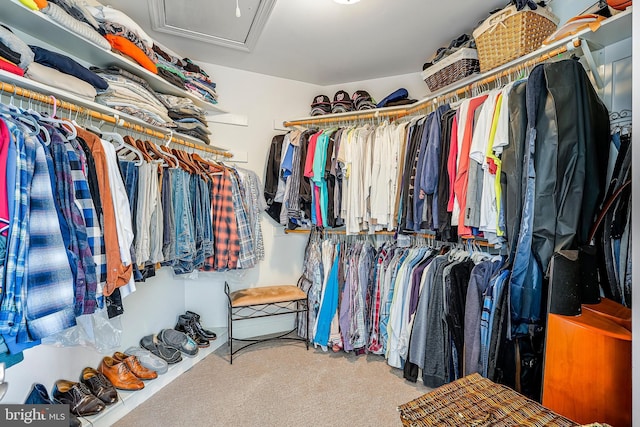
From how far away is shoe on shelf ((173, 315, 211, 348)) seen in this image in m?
2.42

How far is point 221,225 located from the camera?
2203 millimetres

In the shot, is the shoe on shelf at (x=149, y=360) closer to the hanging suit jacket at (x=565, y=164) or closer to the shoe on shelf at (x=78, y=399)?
the shoe on shelf at (x=78, y=399)

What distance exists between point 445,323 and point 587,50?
1.50 m

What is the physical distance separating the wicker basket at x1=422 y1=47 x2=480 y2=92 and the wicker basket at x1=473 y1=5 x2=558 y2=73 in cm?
15

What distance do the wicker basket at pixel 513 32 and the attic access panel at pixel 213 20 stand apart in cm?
121

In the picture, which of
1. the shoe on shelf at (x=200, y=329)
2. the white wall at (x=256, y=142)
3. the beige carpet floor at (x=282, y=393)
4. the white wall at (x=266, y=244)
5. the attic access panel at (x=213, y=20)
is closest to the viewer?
the beige carpet floor at (x=282, y=393)

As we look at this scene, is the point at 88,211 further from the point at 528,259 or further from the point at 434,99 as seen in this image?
the point at 434,99

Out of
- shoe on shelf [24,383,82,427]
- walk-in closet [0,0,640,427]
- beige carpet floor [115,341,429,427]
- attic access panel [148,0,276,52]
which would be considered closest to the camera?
walk-in closet [0,0,640,427]

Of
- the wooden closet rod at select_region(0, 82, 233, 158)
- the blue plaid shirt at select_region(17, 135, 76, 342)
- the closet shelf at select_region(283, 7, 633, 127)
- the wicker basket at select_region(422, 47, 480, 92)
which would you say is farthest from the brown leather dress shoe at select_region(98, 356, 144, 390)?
the wicker basket at select_region(422, 47, 480, 92)

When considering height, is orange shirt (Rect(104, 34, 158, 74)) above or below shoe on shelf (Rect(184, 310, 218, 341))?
above

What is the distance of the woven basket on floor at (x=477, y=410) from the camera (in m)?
0.88

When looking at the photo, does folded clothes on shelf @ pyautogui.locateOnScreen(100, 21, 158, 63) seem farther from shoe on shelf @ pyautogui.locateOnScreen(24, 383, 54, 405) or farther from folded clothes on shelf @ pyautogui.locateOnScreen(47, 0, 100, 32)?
shoe on shelf @ pyautogui.locateOnScreen(24, 383, 54, 405)

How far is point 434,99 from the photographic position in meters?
2.23

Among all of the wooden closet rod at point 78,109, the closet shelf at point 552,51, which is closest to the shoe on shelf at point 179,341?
the wooden closet rod at point 78,109
